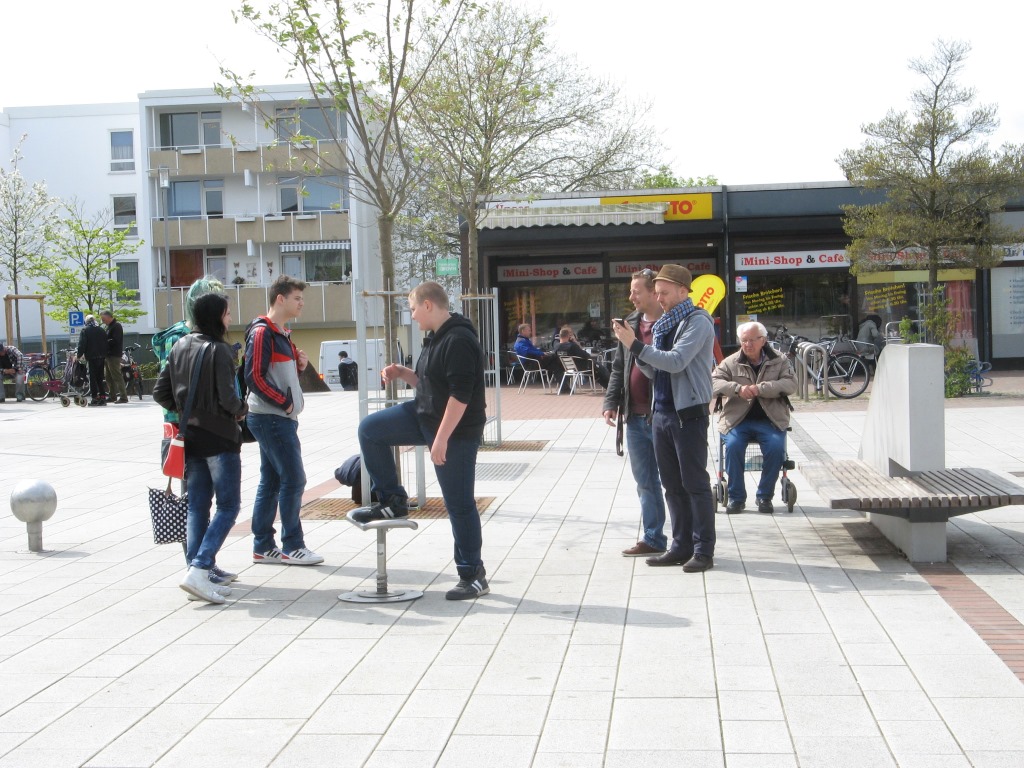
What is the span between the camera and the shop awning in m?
25.7

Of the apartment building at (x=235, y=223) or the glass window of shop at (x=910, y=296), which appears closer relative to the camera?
the glass window of shop at (x=910, y=296)

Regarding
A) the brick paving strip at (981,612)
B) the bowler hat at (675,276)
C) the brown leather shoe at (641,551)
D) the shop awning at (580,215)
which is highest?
the shop awning at (580,215)

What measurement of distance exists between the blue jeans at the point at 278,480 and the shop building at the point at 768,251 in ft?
60.6

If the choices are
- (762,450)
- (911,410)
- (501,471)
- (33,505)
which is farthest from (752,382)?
(33,505)

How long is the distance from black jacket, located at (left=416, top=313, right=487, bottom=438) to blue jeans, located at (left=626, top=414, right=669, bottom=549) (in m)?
1.40

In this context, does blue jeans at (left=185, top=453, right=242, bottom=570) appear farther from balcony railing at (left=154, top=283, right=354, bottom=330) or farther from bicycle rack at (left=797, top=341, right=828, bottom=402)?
balcony railing at (left=154, top=283, right=354, bottom=330)

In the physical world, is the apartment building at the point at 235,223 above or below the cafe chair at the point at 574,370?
above

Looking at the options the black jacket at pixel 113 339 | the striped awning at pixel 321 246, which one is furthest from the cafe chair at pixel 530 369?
the striped awning at pixel 321 246

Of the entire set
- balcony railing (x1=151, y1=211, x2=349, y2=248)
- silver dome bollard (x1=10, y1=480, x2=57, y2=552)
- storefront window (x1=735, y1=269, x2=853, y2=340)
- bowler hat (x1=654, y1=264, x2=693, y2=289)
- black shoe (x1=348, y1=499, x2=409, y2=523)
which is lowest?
silver dome bollard (x1=10, y1=480, x2=57, y2=552)

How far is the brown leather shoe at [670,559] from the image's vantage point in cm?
675

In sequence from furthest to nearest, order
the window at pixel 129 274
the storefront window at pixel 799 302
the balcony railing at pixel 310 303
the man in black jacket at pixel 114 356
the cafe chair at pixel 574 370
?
the window at pixel 129 274 < the balcony railing at pixel 310 303 < the storefront window at pixel 799 302 < the man in black jacket at pixel 114 356 < the cafe chair at pixel 574 370

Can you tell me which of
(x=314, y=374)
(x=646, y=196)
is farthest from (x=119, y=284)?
(x=646, y=196)

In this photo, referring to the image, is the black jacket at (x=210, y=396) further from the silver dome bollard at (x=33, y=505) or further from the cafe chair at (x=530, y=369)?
the cafe chair at (x=530, y=369)

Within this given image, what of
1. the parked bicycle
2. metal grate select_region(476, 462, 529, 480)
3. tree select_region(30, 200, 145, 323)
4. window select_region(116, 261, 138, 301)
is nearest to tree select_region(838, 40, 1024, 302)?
the parked bicycle
